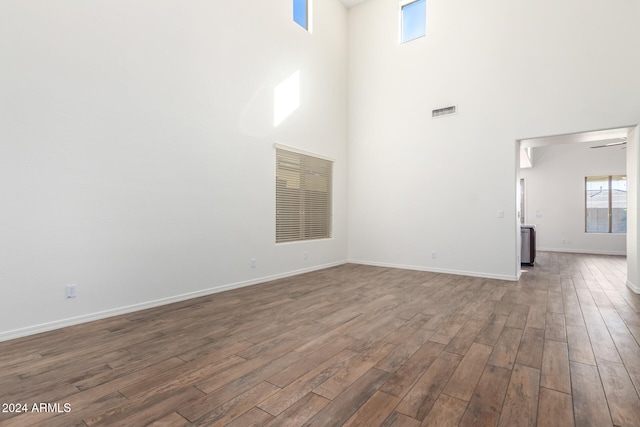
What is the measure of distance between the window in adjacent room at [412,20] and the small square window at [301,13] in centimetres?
197

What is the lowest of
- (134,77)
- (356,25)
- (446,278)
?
(446,278)

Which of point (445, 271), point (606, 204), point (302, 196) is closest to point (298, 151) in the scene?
point (302, 196)

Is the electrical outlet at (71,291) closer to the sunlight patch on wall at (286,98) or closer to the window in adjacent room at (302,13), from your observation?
the sunlight patch on wall at (286,98)

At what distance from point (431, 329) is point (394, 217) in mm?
3654

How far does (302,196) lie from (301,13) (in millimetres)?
3483

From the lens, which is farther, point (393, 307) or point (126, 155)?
point (393, 307)

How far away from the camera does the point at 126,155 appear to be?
11.0 feet

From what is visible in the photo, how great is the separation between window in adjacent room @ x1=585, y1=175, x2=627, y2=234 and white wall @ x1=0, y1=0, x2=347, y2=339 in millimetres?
9222

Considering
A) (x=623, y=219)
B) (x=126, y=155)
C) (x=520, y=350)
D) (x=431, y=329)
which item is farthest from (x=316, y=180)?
(x=623, y=219)

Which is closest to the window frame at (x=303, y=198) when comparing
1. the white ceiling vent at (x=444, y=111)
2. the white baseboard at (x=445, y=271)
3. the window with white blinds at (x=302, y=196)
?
the window with white blinds at (x=302, y=196)

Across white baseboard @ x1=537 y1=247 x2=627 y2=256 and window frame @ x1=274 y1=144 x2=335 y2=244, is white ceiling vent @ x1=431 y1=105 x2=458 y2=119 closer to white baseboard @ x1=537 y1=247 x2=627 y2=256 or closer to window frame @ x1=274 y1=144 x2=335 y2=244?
window frame @ x1=274 y1=144 x2=335 y2=244

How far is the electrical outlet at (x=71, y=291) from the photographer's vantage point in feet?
9.73

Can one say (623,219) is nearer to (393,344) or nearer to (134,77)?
(393,344)

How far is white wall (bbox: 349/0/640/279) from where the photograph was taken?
14.9 ft
